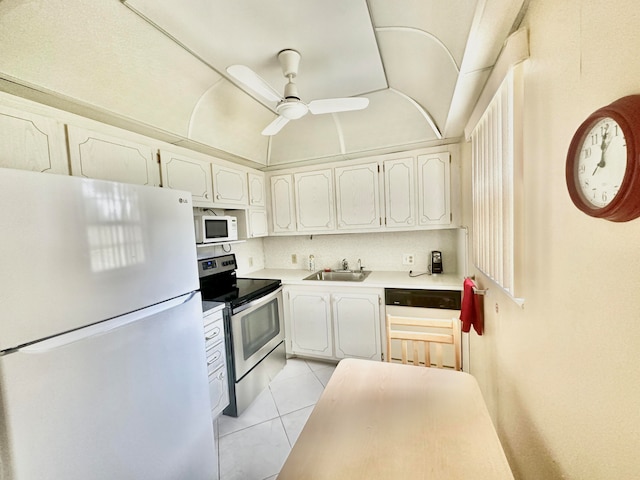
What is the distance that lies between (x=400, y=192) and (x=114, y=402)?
2.49m

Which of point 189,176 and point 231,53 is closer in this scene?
point 231,53

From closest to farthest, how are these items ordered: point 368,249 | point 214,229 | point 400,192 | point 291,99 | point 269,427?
1. point 291,99
2. point 269,427
3. point 214,229
4. point 400,192
5. point 368,249

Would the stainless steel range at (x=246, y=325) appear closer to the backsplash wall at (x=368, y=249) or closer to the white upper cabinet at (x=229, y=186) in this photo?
the white upper cabinet at (x=229, y=186)

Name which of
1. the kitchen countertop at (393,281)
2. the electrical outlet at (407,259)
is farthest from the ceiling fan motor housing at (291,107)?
the electrical outlet at (407,259)

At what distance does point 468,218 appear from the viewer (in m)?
2.08

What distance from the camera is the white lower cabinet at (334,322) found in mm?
2465

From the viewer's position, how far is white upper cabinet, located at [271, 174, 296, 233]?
2.98 meters

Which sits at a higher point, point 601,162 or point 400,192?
point 400,192

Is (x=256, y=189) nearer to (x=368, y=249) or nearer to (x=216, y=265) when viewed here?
(x=216, y=265)

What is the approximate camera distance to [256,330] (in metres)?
2.29

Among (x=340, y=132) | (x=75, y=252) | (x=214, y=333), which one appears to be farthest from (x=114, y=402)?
(x=340, y=132)

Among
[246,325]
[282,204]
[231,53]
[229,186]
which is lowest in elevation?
[246,325]

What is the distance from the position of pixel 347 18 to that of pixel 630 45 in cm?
124

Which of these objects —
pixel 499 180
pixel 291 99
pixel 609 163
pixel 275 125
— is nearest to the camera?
pixel 609 163
